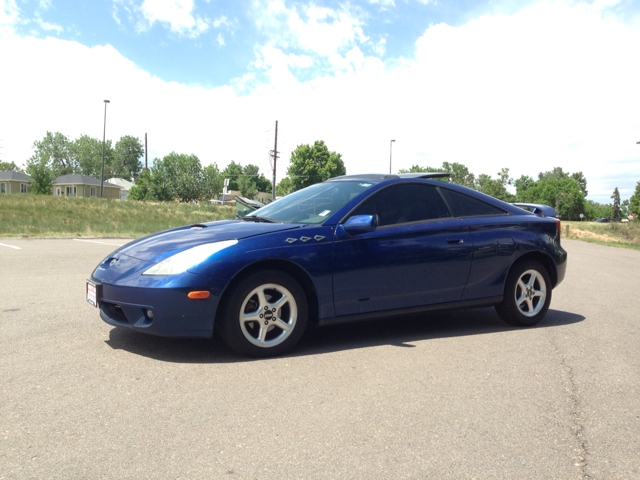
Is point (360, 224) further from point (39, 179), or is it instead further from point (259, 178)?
point (259, 178)

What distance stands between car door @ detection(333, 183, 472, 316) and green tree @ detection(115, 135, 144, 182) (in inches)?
4533

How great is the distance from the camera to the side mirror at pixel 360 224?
14.9 feet

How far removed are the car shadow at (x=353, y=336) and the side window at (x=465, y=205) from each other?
1.16 meters

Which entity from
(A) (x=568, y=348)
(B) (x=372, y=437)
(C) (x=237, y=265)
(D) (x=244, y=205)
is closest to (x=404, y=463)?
(B) (x=372, y=437)

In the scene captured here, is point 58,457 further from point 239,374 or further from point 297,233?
point 297,233

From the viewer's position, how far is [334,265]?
4.50 meters

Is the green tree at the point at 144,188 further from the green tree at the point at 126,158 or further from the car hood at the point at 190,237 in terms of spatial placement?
the car hood at the point at 190,237

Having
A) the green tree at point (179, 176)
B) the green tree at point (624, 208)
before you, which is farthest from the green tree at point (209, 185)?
the green tree at point (624, 208)

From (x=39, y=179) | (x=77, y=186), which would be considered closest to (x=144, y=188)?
(x=39, y=179)

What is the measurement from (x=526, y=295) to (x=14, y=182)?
92.2m

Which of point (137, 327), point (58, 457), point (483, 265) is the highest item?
point (483, 265)

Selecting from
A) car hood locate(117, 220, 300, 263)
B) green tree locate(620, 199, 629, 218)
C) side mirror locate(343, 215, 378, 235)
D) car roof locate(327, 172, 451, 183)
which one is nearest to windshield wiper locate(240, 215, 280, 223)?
car hood locate(117, 220, 300, 263)

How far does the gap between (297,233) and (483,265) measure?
199cm

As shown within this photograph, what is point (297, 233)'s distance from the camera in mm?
4461
